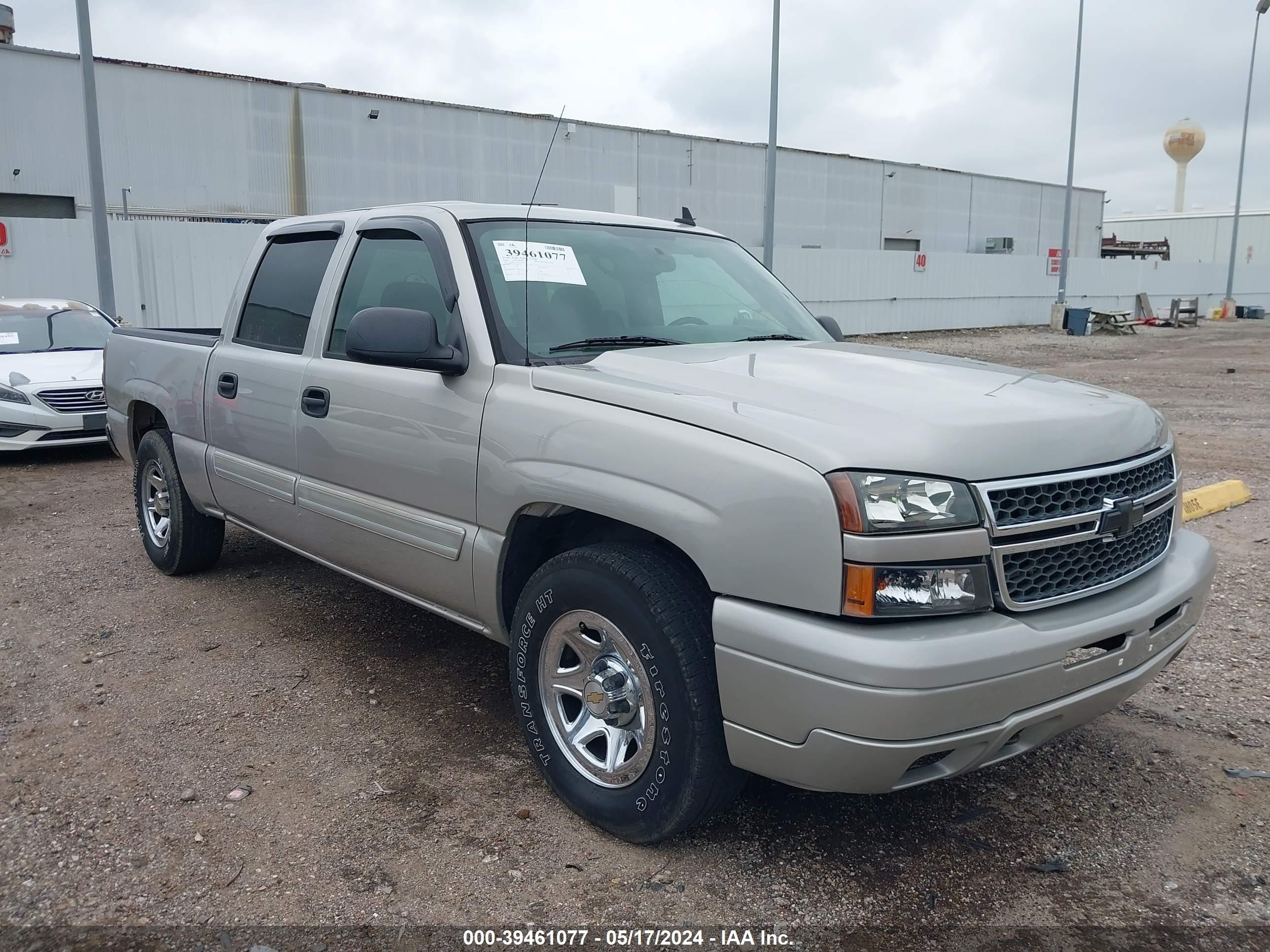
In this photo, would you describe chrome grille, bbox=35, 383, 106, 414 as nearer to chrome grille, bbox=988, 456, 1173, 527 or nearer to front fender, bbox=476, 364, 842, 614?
front fender, bbox=476, 364, 842, 614

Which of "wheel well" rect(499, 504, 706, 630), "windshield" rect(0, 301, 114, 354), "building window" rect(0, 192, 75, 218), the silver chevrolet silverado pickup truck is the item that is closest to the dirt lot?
the silver chevrolet silverado pickup truck

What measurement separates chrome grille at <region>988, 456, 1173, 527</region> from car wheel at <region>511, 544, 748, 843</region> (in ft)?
2.59

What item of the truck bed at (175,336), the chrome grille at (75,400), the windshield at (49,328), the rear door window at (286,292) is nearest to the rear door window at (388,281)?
the rear door window at (286,292)

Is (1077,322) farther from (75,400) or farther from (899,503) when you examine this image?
(899,503)

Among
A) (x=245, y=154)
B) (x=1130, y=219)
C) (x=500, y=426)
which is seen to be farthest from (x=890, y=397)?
(x=1130, y=219)

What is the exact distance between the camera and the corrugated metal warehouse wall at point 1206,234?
66.8 m

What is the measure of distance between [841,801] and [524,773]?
1043mm

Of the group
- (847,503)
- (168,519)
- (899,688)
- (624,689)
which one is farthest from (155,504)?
→ (899,688)

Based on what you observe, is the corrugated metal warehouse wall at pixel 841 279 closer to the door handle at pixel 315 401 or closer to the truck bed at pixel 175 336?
the truck bed at pixel 175 336

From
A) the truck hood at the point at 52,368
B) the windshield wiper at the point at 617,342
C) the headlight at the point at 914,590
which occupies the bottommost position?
the truck hood at the point at 52,368

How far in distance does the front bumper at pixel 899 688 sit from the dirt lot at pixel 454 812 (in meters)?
0.47

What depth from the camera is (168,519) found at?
5.59 meters

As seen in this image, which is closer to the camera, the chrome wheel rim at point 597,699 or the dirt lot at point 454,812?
the dirt lot at point 454,812

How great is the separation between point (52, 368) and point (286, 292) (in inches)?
260
